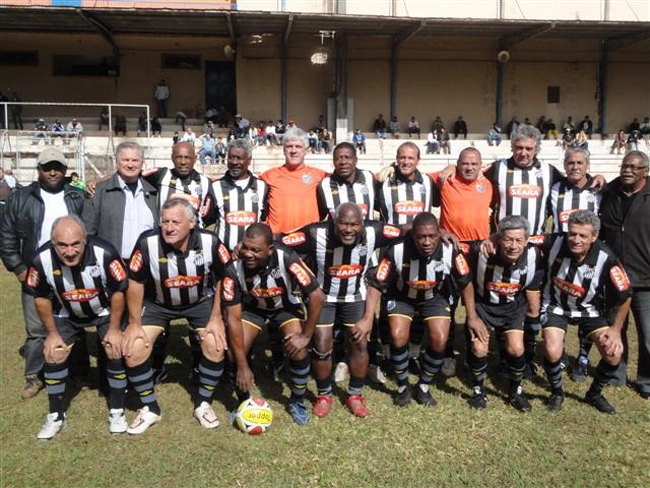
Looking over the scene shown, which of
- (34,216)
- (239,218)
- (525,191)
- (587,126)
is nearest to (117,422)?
(34,216)

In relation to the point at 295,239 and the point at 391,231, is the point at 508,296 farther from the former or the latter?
the point at 295,239

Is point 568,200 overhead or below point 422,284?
overhead

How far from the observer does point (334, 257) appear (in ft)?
15.6

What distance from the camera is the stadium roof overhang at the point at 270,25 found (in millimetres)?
22312

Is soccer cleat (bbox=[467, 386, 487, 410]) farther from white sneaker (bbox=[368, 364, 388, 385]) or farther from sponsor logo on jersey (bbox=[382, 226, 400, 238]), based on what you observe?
sponsor logo on jersey (bbox=[382, 226, 400, 238])

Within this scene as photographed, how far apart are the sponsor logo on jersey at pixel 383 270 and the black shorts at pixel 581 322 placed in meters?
1.40

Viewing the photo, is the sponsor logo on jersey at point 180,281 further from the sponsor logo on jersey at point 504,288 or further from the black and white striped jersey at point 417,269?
the sponsor logo on jersey at point 504,288

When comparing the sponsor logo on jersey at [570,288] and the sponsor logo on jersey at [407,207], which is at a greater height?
the sponsor logo on jersey at [407,207]

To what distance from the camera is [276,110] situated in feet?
84.8

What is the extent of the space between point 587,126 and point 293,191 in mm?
25112

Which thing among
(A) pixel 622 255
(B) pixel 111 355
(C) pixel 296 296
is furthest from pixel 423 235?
(B) pixel 111 355

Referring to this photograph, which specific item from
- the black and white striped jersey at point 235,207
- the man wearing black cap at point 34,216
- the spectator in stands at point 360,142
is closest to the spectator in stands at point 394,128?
the spectator in stands at point 360,142

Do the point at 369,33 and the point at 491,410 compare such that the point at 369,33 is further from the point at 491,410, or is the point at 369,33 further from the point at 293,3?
the point at 491,410

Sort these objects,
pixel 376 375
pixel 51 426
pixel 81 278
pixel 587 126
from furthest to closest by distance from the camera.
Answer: pixel 587 126 → pixel 376 375 → pixel 81 278 → pixel 51 426
